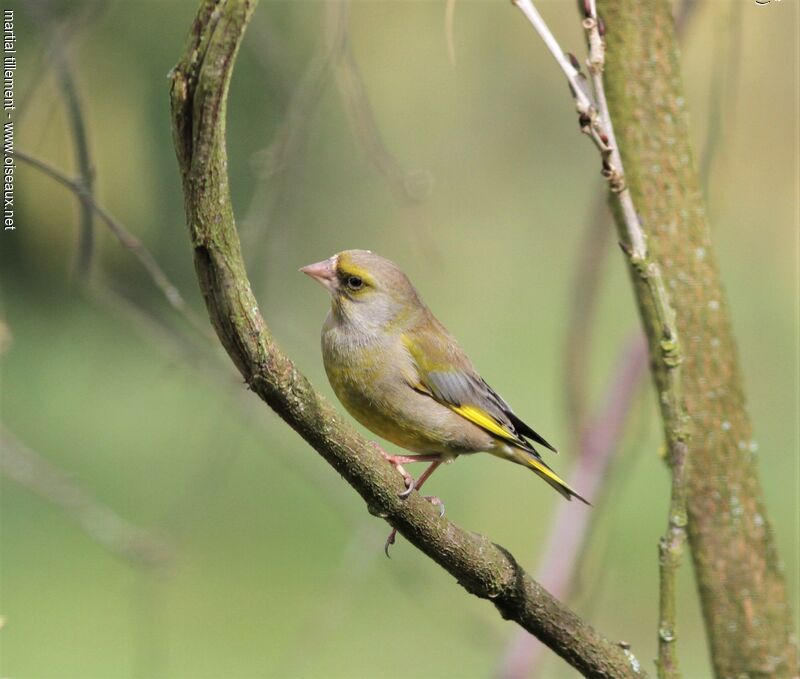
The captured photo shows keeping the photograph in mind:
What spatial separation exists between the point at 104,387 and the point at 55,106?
18.3ft

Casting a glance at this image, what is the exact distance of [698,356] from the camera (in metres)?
2.90

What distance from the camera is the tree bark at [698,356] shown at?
9.42ft

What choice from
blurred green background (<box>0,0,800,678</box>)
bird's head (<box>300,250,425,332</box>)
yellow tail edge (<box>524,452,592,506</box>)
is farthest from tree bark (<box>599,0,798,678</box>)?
blurred green background (<box>0,0,800,678</box>)

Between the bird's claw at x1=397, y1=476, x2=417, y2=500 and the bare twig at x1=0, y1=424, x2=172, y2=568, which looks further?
the bare twig at x1=0, y1=424, x2=172, y2=568

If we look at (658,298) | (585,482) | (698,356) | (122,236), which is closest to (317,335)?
(585,482)

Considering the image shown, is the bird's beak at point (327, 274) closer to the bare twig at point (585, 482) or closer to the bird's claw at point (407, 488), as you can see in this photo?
the bird's claw at point (407, 488)

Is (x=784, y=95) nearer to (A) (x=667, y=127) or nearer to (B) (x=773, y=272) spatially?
(B) (x=773, y=272)

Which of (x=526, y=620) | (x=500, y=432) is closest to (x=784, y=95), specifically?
(x=500, y=432)

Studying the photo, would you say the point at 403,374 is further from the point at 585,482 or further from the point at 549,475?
the point at 585,482

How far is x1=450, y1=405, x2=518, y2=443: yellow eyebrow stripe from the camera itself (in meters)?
2.95

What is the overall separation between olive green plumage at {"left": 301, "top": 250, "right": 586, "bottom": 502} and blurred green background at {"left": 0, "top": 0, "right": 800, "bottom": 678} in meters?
1.13

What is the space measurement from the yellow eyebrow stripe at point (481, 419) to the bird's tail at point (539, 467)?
9 centimetres

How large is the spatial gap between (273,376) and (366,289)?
3.86 ft

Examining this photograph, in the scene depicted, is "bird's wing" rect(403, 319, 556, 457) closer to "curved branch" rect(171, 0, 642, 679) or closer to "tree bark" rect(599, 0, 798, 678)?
"tree bark" rect(599, 0, 798, 678)
